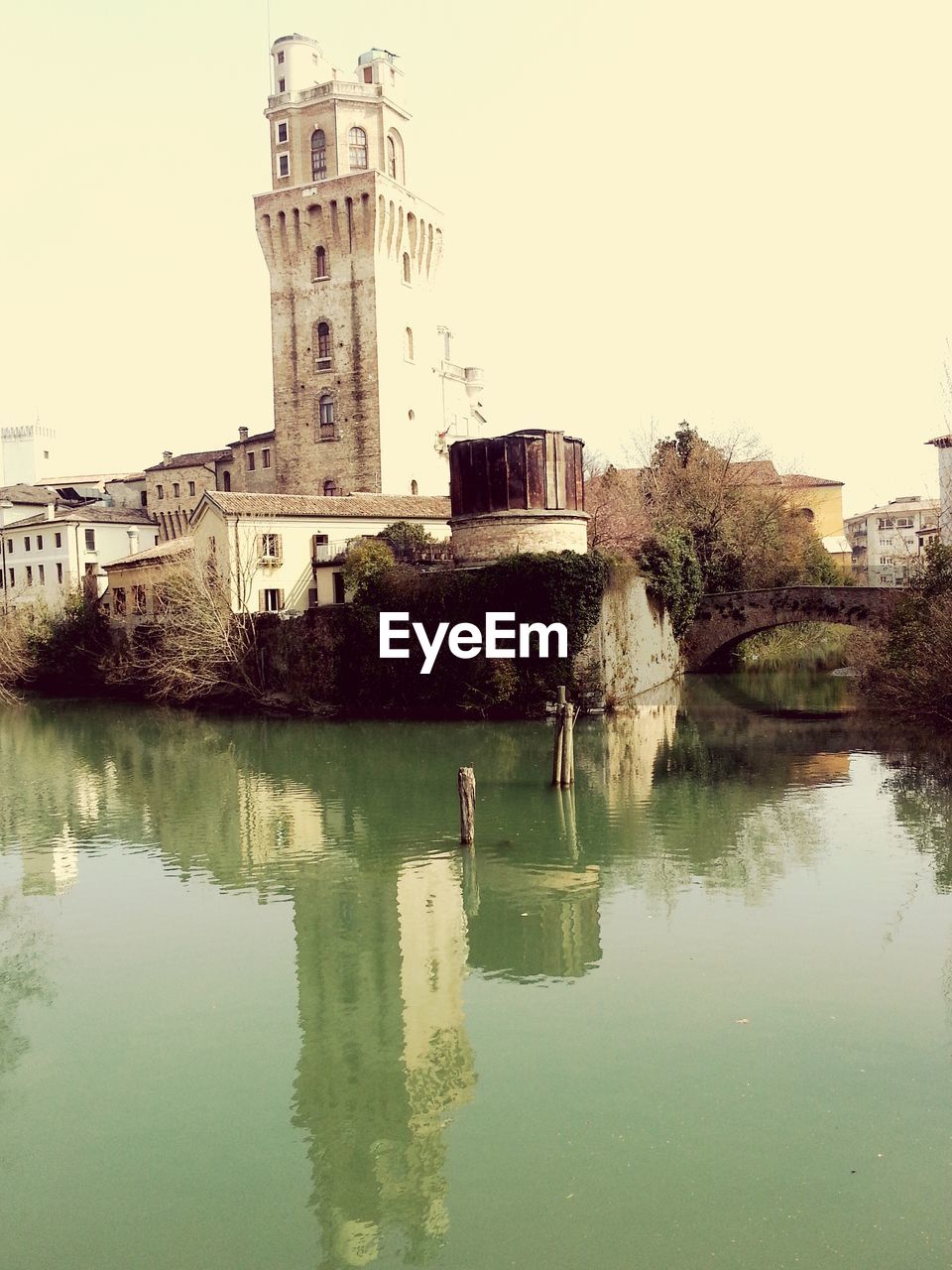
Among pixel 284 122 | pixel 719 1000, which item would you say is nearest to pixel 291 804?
pixel 719 1000

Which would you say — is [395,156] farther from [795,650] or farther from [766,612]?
[766,612]

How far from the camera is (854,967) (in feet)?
35.9

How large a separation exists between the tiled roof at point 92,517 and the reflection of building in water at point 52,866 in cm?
3984

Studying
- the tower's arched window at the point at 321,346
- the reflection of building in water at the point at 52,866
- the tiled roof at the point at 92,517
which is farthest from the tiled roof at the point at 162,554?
the reflection of building in water at the point at 52,866

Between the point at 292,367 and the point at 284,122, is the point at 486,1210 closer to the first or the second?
the point at 292,367

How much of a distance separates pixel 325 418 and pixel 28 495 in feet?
75.2

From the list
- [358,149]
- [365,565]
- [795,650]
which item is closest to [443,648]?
[365,565]

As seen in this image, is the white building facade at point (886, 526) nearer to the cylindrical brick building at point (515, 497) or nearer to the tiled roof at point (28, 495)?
the cylindrical brick building at point (515, 497)

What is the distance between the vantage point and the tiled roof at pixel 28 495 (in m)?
→ 61.7

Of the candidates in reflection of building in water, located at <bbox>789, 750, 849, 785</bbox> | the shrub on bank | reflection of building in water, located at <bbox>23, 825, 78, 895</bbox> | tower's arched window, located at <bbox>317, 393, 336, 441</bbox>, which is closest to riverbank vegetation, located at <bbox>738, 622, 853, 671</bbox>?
the shrub on bank

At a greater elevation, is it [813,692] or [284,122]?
[284,122]

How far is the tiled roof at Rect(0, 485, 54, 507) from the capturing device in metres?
61.7

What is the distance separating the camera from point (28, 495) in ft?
207

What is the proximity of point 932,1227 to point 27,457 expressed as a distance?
75.5 metres
